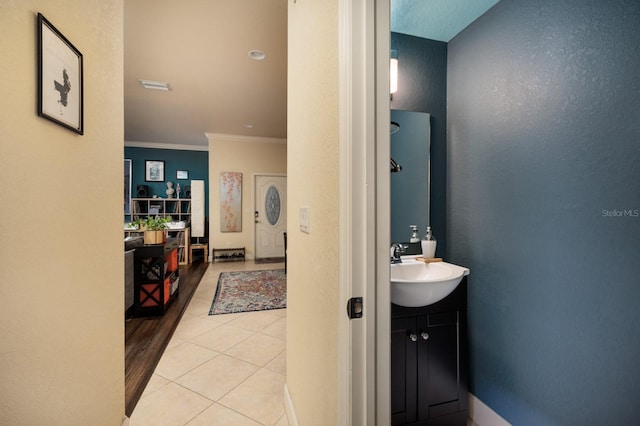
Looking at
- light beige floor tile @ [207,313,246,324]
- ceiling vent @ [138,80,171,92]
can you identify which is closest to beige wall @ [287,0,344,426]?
light beige floor tile @ [207,313,246,324]

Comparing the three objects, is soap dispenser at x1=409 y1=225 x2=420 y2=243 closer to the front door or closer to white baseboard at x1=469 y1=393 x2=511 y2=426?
white baseboard at x1=469 y1=393 x2=511 y2=426

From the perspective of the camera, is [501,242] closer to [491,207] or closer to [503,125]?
[491,207]

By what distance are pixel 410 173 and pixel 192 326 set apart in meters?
2.55

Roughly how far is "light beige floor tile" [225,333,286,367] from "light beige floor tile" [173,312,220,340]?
497mm

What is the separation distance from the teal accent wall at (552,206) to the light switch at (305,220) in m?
1.12

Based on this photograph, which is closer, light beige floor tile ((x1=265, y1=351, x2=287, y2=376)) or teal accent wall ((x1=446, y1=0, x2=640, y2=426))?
teal accent wall ((x1=446, y1=0, x2=640, y2=426))

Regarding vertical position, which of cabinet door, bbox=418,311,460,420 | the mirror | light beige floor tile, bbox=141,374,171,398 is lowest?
light beige floor tile, bbox=141,374,171,398

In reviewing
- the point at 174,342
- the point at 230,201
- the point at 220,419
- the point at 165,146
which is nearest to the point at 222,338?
the point at 174,342

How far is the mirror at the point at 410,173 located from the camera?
1.88 metres

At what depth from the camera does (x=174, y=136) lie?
6180 millimetres

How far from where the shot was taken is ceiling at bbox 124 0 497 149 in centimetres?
182

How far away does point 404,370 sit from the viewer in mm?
1442

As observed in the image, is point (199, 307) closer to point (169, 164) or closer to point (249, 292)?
point (249, 292)

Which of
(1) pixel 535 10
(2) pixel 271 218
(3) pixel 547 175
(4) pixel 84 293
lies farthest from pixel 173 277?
(1) pixel 535 10
